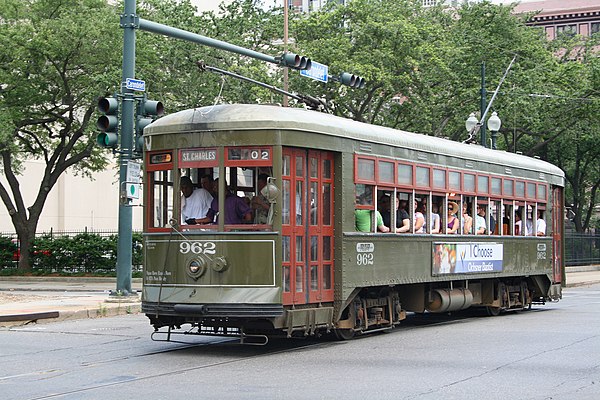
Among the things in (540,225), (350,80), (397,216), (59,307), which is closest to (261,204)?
(397,216)

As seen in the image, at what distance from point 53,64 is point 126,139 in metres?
13.9

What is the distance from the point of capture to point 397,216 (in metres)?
16.5

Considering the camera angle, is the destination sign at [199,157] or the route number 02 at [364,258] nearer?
the destination sign at [199,157]

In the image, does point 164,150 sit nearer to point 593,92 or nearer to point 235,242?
point 235,242

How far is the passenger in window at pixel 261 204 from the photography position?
44.9 ft

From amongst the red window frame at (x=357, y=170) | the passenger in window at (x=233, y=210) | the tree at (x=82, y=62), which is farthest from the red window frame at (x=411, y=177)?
the tree at (x=82, y=62)

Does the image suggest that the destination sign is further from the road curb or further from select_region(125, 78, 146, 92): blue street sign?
select_region(125, 78, 146, 92): blue street sign

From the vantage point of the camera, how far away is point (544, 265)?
2236cm

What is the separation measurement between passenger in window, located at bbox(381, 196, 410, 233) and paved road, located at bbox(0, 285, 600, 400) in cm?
176

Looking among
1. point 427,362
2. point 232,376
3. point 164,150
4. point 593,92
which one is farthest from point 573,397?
point 593,92

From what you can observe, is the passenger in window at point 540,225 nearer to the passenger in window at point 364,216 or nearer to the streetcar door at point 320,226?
the passenger in window at point 364,216

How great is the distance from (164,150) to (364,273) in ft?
11.8

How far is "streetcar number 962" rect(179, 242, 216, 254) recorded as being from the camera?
1363cm

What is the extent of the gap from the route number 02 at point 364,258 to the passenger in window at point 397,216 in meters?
0.83
